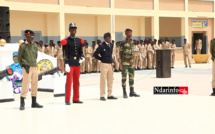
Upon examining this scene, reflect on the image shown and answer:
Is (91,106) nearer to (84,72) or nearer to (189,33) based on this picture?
(84,72)

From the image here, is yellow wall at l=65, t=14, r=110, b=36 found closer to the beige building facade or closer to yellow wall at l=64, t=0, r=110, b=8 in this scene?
the beige building facade

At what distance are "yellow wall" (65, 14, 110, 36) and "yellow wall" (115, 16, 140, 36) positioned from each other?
1.42 m

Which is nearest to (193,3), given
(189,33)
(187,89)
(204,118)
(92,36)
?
(189,33)

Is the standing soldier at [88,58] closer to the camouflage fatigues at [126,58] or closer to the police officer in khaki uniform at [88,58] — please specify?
the police officer in khaki uniform at [88,58]

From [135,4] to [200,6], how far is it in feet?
25.1

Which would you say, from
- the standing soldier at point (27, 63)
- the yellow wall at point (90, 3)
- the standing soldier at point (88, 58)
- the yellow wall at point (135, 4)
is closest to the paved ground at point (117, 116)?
the standing soldier at point (27, 63)

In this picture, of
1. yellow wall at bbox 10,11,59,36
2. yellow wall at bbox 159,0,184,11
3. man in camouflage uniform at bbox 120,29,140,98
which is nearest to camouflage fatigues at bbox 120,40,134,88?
man in camouflage uniform at bbox 120,29,140,98

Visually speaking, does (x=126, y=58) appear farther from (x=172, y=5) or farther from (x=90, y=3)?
(x=172, y=5)

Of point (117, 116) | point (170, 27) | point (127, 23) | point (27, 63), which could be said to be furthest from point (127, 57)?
point (170, 27)

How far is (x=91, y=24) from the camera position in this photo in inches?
1213

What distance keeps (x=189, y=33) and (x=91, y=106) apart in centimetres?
2732

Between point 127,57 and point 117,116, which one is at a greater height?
point 127,57

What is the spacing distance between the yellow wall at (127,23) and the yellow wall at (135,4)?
1.28m

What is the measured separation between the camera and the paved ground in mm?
7152
